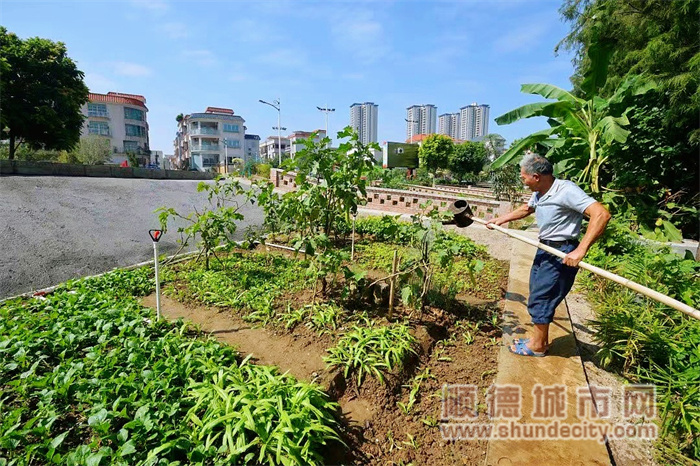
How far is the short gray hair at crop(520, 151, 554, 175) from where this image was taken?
2.58 meters

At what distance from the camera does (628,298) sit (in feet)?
10.7

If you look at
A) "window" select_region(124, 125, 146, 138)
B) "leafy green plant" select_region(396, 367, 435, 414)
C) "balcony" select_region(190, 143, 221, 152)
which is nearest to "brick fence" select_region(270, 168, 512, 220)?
"leafy green plant" select_region(396, 367, 435, 414)

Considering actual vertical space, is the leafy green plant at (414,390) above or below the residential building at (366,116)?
below

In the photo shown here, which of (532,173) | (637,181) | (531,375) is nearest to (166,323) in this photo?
(531,375)

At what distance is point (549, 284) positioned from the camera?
8.57 feet

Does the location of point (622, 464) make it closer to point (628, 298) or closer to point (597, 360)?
point (597, 360)

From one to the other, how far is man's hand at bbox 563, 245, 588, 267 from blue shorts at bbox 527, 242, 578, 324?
221 mm

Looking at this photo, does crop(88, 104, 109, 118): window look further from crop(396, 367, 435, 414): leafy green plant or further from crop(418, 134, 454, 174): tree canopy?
crop(396, 367, 435, 414): leafy green plant

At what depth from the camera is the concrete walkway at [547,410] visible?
1.83 meters

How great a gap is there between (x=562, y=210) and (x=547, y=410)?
1367mm

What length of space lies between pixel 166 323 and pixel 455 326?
264cm

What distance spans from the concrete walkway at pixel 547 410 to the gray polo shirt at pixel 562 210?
96 cm

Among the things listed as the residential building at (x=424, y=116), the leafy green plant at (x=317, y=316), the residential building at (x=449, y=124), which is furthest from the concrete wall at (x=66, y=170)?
the residential building at (x=449, y=124)

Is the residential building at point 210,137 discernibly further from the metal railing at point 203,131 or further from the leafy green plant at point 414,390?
the leafy green plant at point 414,390
